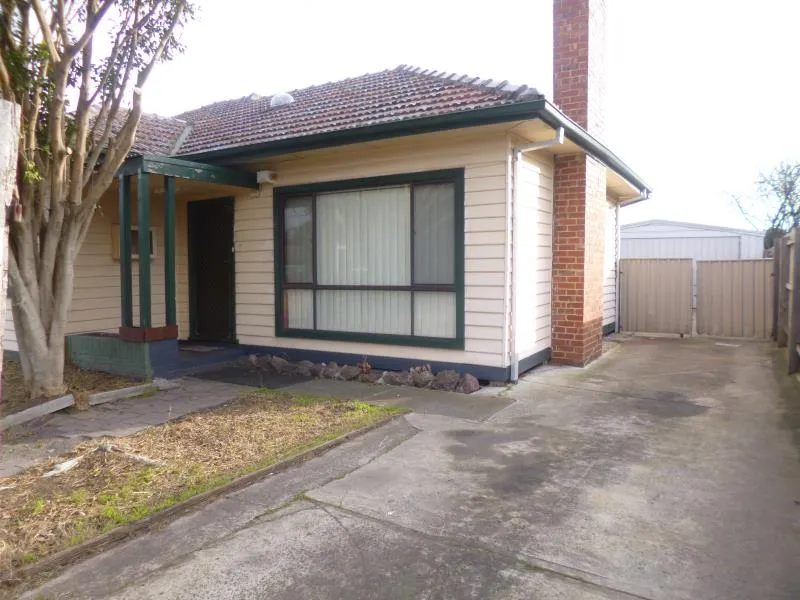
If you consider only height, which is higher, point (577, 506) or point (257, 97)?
point (257, 97)

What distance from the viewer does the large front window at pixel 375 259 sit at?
24.6ft

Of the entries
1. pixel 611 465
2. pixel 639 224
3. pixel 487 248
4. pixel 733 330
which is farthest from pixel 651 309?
pixel 639 224

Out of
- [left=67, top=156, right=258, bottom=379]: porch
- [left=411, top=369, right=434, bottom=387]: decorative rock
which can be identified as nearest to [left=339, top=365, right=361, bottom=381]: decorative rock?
[left=411, top=369, right=434, bottom=387]: decorative rock

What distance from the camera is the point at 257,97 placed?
13016mm

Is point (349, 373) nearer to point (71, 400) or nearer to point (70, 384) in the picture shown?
point (71, 400)

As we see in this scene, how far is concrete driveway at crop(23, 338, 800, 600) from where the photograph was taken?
292 centimetres

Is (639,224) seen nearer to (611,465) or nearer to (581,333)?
(581,333)

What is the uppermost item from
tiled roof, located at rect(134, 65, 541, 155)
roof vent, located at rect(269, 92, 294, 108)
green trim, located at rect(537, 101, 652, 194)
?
roof vent, located at rect(269, 92, 294, 108)

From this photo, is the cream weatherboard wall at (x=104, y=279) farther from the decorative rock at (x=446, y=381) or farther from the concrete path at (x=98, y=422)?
the decorative rock at (x=446, y=381)

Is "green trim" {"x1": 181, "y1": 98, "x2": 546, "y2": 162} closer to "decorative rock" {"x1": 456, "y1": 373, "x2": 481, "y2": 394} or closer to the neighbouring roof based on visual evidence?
"decorative rock" {"x1": 456, "y1": 373, "x2": 481, "y2": 394}

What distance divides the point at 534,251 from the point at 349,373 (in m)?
2.92

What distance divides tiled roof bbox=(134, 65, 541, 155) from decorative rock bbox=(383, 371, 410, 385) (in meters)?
3.10

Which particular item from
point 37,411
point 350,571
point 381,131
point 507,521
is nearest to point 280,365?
point 37,411

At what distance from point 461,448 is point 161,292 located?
7.06m
